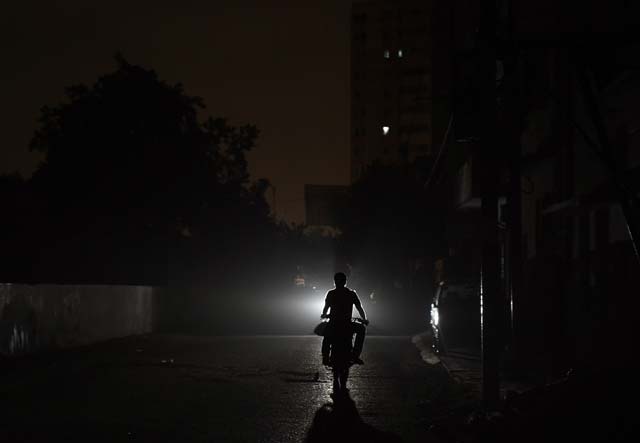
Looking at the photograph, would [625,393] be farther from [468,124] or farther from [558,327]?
[558,327]

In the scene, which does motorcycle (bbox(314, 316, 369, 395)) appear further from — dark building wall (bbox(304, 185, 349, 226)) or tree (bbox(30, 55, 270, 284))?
dark building wall (bbox(304, 185, 349, 226))

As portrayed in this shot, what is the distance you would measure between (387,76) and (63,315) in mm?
139404

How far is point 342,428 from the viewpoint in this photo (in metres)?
10.2

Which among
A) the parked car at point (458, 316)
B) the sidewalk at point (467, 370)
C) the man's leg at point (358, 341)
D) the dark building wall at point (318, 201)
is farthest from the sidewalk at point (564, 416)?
the dark building wall at point (318, 201)

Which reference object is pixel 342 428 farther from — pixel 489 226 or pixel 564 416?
pixel 489 226

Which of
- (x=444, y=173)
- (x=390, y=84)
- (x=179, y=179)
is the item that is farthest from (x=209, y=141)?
(x=390, y=84)

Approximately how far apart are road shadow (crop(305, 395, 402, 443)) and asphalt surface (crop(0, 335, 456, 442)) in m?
0.01

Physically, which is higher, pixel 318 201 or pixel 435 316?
pixel 318 201

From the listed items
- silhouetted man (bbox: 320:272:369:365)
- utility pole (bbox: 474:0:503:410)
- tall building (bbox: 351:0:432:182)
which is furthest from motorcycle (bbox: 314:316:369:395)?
tall building (bbox: 351:0:432:182)

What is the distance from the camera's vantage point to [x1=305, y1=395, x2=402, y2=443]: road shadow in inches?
375

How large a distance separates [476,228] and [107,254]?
43176 mm

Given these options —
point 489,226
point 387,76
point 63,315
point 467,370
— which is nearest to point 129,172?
point 63,315

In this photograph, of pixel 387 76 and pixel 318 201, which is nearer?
pixel 318 201

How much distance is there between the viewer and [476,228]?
1112 centimetres
